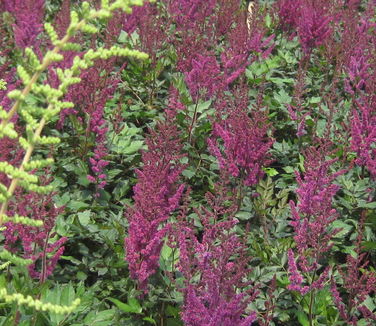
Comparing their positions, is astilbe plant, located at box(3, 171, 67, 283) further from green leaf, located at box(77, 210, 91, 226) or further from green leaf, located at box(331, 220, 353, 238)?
green leaf, located at box(331, 220, 353, 238)

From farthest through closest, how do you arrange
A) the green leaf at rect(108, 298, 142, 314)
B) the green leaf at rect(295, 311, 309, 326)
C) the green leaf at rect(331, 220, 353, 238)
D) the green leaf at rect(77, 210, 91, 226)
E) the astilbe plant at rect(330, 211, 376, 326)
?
the green leaf at rect(331, 220, 353, 238)
the green leaf at rect(77, 210, 91, 226)
the green leaf at rect(295, 311, 309, 326)
the green leaf at rect(108, 298, 142, 314)
the astilbe plant at rect(330, 211, 376, 326)

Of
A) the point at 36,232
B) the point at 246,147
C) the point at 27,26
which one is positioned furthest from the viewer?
the point at 27,26

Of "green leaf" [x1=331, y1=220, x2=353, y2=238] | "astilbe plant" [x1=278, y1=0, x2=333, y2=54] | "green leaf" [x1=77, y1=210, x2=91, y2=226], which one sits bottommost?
"green leaf" [x1=331, y1=220, x2=353, y2=238]

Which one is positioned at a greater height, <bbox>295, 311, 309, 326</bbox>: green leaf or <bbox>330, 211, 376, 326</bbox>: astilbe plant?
<bbox>330, 211, 376, 326</bbox>: astilbe plant

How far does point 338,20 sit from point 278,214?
394 centimetres

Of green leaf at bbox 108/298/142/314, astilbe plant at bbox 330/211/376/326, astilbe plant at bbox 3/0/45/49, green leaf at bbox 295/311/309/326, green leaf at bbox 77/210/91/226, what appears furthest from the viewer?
astilbe plant at bbox 3/0/45/49

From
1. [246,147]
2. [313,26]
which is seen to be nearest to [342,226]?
[246,147]

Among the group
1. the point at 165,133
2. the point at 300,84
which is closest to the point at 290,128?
the point at 300,84

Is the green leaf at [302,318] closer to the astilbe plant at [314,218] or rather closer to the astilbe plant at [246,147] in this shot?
the astilbe plant at [314,218]

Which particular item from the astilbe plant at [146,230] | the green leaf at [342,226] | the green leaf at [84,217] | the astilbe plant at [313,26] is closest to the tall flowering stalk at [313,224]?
the green leaf at [342,226]

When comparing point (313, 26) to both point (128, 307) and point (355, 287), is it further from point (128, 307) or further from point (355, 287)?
point (128, 307)

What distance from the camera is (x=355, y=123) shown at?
3760 millimetres

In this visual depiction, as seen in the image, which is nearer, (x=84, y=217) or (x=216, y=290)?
(x=216, y=290)

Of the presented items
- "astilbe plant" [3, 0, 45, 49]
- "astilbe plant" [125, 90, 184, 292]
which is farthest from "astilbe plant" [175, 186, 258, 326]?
"astilbe plant" [3, 0, 45, 49]
